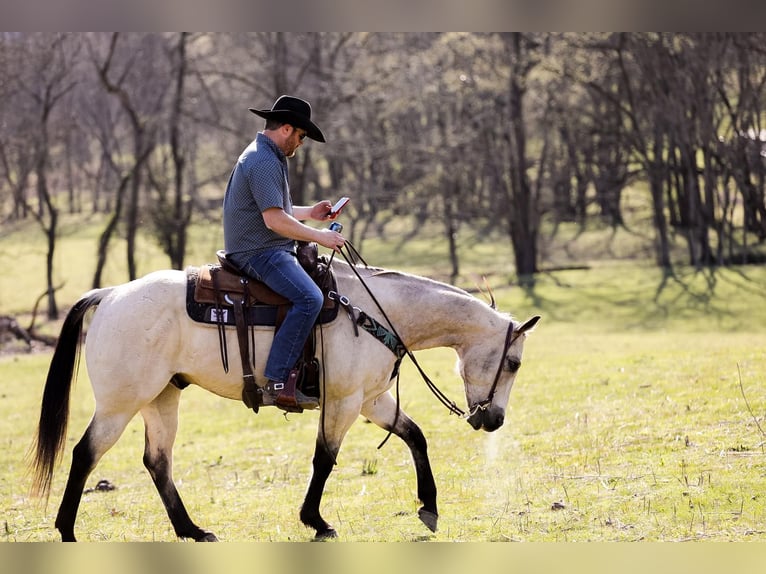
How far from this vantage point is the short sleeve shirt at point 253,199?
644 cm

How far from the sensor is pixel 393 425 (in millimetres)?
7184

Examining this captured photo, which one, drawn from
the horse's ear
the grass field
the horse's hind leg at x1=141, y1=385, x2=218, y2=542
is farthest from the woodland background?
the horse's hind leg at x1=141, y1=385, x2=218, y2=542

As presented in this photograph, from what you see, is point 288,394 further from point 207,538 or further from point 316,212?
point 316,212

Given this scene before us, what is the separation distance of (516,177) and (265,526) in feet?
92.3

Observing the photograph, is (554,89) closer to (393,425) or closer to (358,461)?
(358,461)

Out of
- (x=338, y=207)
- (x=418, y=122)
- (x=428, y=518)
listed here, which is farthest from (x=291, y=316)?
(x=418, y=122)

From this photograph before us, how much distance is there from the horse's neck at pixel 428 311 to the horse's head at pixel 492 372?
0.40 ft

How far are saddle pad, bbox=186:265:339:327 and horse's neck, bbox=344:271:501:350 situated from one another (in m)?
0.45

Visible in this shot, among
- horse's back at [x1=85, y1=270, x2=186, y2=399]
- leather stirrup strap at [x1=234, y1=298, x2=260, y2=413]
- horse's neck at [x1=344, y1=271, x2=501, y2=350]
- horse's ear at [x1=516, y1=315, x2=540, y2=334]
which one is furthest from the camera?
horse's neck at [x1=344, y1=271, x2=501, y2=350]

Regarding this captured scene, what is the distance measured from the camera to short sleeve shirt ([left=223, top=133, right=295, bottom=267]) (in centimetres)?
644

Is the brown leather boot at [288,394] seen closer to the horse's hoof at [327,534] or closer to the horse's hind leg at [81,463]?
the horse's hoof at [327,534]

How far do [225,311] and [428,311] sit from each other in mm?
1415

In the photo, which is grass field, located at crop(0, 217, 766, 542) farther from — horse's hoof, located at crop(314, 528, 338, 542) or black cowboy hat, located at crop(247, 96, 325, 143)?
black cowboy hat, located at crop(247, 96, 325, 143)
